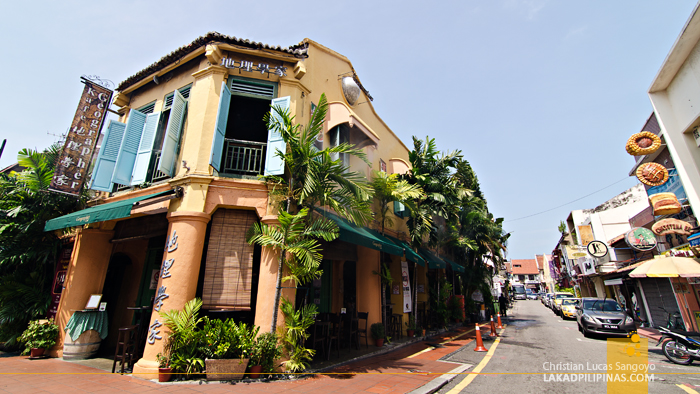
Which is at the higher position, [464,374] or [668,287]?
[668,287]

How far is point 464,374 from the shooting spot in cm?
671

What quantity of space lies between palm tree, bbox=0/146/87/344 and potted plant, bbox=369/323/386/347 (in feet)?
32.0

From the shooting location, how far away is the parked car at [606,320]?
11277 millimetres

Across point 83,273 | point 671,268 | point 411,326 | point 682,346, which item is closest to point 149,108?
point 83,273

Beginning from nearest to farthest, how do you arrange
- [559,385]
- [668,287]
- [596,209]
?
[559,385]
[668,287]
[596,209]

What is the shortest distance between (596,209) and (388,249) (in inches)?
1102

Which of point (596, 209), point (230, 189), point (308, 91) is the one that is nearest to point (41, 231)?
point (230, 189)

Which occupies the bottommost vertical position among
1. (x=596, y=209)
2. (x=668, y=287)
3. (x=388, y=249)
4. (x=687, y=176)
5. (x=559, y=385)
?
(x=559, y=385)

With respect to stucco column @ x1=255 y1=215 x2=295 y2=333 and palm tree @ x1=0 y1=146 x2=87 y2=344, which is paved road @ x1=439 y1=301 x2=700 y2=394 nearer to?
stucco column @ x1=255 y1=215 x2=295 y2=333

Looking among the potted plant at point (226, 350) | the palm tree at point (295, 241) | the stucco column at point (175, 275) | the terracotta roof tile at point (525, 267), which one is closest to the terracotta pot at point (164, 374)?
the stucco column at point (175, 275)

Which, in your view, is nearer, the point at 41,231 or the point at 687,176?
the point at 687,176

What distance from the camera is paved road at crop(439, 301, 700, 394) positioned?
5711 millimetres

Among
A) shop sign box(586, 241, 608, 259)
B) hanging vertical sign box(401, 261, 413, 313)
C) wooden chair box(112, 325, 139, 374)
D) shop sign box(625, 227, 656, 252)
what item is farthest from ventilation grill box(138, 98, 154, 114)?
shop sign box(586, 241, 608, 259)

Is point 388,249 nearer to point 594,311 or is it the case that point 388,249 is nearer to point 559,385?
point 559,385
